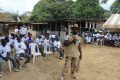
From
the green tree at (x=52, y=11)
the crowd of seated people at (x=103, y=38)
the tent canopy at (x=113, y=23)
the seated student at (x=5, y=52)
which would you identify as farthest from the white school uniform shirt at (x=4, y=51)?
the green tree at (x=52, y=11)

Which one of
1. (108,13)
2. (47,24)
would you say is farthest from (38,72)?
(108,13)

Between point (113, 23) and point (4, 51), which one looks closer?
point (4, 51)

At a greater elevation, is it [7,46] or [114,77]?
[7,46]

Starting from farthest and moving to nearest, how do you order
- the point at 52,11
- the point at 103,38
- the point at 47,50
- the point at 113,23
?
the point at 52,11 < the point at 103,38 < the point at 113,23 < the point at 47,50

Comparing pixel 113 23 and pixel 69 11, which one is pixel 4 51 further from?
pixel 69 11

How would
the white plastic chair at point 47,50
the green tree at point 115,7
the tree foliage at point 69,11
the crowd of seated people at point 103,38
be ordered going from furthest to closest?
the tree foliage at point 69,11
the green tree at point 115,7
the crowd of seated people at point 103,38
the white plastic chair at point 47,50

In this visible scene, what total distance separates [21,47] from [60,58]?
458cm

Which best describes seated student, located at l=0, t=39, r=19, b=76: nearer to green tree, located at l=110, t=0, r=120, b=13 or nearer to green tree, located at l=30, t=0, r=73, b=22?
green tree, located at l=110, t=0, r=120, b=13

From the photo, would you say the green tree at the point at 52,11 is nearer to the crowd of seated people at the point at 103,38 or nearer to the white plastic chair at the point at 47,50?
the crowd of seated people at the point at 103,38

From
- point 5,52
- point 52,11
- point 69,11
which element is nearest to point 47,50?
point 5,52

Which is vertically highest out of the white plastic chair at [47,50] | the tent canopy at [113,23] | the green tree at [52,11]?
the green tree at [52,11]

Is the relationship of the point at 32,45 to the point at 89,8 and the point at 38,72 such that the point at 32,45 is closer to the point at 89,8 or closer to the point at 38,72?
the point at 38,72

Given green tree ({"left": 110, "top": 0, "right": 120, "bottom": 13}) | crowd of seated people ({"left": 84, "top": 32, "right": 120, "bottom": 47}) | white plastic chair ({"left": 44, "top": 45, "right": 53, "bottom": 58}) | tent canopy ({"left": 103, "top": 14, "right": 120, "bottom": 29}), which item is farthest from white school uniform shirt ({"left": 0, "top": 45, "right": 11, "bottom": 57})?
green tree ({"left": 110, "top": 0, "right": 120, "bottom": 13})

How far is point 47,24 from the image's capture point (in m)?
34.3
